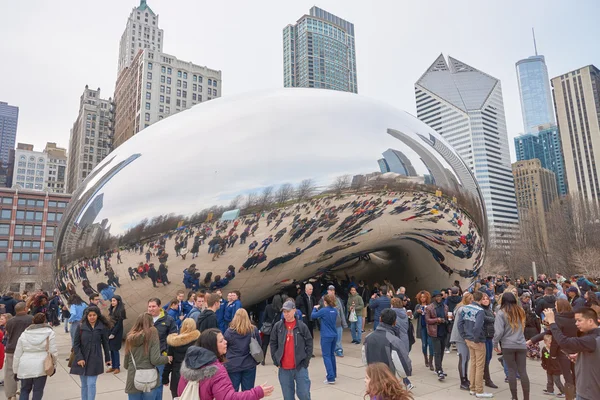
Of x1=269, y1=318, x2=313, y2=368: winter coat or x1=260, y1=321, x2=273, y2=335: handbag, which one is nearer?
x1=269, y1=318, x2=313, y2=368: winter coat

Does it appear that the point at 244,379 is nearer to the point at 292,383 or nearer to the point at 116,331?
the point at 292,383

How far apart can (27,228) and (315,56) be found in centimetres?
14587

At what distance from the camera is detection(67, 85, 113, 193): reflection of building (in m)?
105

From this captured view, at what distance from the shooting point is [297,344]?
484 cm

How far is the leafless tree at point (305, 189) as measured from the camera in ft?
29.2

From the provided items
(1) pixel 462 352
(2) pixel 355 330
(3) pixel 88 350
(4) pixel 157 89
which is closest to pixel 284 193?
(2) pixel 355 330

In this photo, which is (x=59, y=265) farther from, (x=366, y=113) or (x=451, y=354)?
→ (x=451, y=354)

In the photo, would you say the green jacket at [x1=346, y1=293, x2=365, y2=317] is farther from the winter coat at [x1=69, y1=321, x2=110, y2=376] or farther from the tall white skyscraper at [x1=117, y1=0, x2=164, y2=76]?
the tall white skyscraper at [x1=117, y1=0, x2=164, y2=76]

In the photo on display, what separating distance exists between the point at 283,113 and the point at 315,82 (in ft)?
615

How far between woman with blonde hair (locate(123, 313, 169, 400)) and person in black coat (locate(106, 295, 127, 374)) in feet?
12.1

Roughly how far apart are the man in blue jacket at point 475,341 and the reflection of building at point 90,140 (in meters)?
110

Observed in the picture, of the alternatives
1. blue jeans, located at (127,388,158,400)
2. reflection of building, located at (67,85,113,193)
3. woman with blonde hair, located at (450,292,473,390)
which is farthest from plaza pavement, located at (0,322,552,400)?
reflection of building, located at (67,85,113,193)

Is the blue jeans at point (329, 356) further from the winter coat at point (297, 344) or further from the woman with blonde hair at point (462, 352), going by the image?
the woman with blonde hair at point (462, 352)

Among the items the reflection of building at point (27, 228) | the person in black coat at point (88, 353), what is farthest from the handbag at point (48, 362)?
the reflection of building at point (27, 228)
